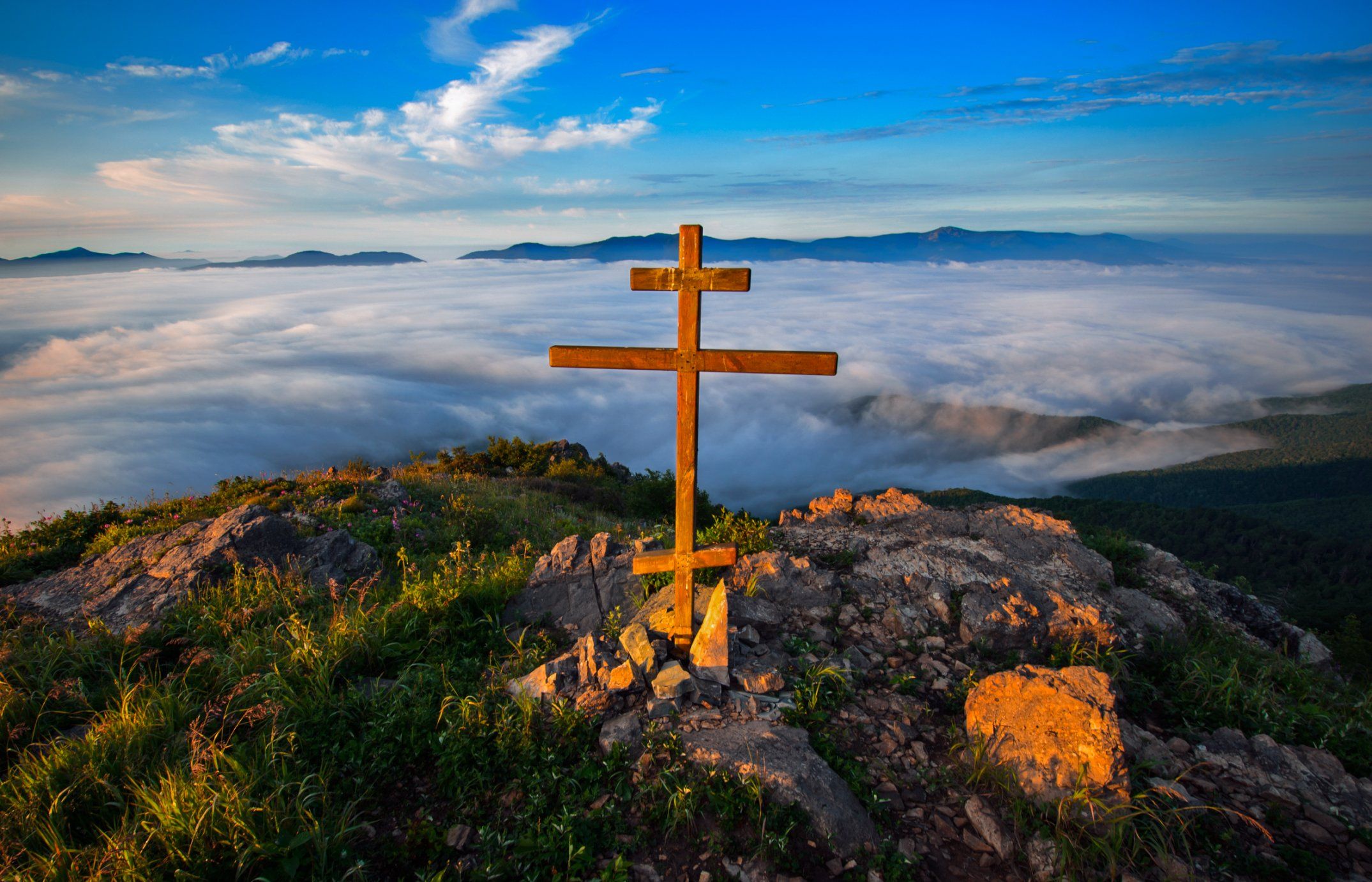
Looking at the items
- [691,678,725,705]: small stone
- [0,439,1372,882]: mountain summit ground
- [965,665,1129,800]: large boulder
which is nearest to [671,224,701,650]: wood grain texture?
[0,439,1372,882]: mountain summit ground

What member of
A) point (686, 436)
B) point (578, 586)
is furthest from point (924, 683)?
point (578, 586)

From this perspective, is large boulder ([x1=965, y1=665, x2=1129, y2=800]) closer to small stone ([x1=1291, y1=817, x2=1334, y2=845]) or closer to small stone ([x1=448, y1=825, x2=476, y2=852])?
small stone ([x1=1291, y1=817, x2=1334, y2=845])

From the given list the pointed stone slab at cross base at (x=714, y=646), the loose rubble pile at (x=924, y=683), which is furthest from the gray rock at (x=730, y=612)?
the pointed stone slab at cross base at (x=714, y=646)

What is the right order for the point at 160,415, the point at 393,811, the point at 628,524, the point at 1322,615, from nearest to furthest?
the point at 393,811 → the point at 628,524 → the point at 1322,615 → the point at 160,415

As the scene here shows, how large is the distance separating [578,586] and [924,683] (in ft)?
11.6

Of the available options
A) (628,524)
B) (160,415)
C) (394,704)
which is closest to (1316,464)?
(628,524)

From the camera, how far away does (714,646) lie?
15.5 ft

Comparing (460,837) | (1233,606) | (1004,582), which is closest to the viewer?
(460,837)

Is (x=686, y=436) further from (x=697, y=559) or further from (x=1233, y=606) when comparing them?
(x=1233, y=606)

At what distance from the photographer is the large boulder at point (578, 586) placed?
6082 millimetres

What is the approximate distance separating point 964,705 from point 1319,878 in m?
1.87

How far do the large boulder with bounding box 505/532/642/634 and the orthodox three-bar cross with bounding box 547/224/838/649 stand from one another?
1249 mm

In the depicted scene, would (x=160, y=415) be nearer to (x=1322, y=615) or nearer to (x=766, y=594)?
(x=766, y=594)

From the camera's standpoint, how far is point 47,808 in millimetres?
3461
